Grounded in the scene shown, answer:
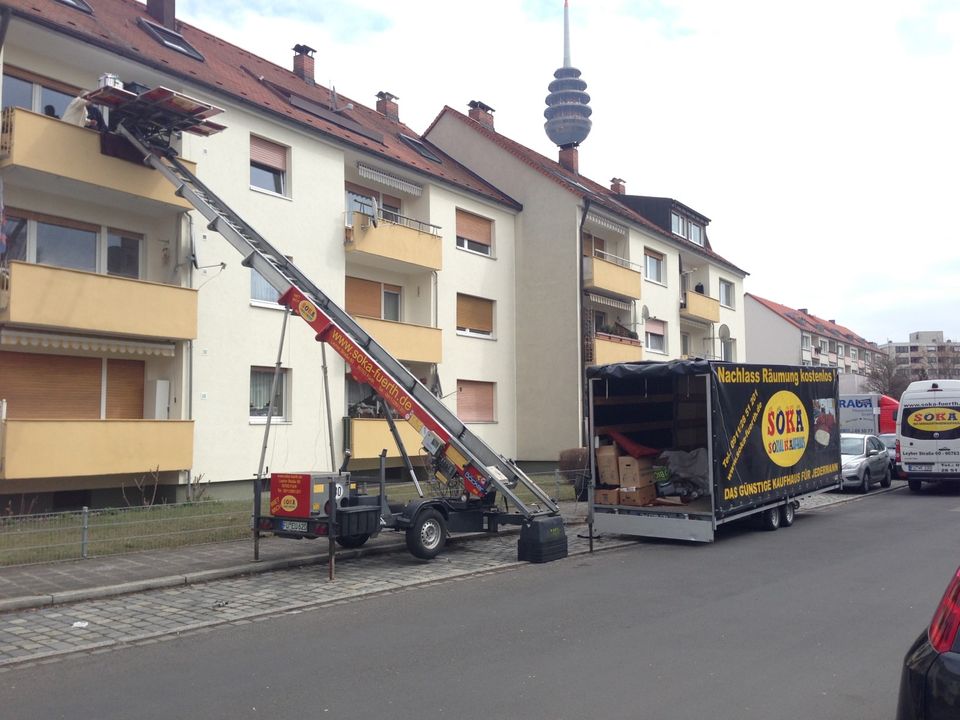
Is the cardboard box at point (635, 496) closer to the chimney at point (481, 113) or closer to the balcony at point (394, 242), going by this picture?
the balcony at point (394, 242)

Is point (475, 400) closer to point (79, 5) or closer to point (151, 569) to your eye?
point (79, 5)

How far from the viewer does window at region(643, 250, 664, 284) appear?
32.9m

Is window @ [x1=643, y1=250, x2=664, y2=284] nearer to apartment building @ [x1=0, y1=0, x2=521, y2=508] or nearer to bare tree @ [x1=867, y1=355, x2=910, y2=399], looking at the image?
apartment building @ [x1=0, y1=0, x2=521, y2=508]

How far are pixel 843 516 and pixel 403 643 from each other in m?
12.4

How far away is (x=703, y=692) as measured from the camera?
539 centimetres

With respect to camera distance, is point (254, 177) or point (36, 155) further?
point (254, 177)

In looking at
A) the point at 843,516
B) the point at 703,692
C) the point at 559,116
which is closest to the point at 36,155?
the point at 703,692

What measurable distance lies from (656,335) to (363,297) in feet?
48.9

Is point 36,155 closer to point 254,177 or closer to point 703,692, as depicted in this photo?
point 254,177

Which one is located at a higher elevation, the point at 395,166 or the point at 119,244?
the point at 395,166

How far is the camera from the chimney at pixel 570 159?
120 feet

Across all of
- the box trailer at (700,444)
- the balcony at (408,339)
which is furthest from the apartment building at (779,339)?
the box trailer at (700,444)

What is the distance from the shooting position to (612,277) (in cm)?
2838

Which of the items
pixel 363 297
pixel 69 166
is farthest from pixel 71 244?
pixel 363 297
